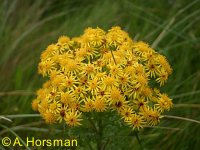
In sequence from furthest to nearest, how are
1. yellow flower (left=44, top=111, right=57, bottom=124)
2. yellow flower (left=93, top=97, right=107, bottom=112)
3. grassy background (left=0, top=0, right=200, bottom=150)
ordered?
1. grassy background (left=0, top=0, right=200, bottom=150)
2. yellow flower (left=44, top=111, right=57, bottom=124)
3. yellow flower (left=93, top=97, right=107, bottom=112)

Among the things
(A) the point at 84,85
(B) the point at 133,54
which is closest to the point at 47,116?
(A) the point at 84,85

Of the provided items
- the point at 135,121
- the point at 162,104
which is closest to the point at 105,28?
the point at 162,104

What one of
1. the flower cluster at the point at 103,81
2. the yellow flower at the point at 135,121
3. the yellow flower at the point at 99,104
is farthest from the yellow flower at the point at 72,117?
the yellow flower at the point at 135,121

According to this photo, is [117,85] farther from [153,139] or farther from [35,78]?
[35,78]

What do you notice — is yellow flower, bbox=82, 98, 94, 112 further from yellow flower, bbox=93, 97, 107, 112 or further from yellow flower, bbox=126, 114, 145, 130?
yellow flower, bbox=126, 114, 145, 130

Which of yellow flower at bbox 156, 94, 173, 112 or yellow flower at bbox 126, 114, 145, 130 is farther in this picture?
yellow flower at bbox 156, 94, 173, 112

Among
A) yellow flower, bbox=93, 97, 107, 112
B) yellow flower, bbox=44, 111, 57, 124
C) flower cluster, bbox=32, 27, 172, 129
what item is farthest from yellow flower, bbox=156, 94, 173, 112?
yellow flower, bbox=44, 111, 57, 124

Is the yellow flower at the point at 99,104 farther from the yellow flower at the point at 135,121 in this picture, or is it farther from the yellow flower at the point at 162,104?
the yellow flower at the point at 162,104
